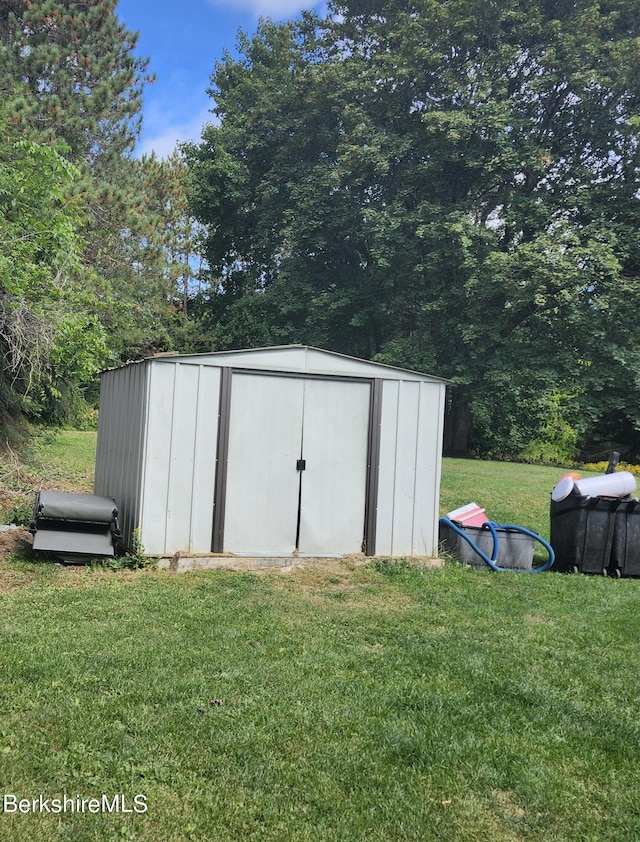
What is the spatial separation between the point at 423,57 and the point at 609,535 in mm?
19959

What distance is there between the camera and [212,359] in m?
6.73

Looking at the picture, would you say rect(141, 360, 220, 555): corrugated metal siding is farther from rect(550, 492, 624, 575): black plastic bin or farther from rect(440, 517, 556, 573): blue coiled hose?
rect(550, 492, 624, 575): black plastic bin

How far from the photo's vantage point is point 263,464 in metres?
6.89

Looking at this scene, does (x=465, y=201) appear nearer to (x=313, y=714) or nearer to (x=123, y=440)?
(x=123, y=440)

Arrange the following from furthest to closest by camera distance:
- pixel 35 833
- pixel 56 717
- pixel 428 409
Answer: pixel 428 409, pixel 56 717, pixel 35 833

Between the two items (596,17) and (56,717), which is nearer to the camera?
(56,717)

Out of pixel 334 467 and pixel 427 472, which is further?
pixel 427 472

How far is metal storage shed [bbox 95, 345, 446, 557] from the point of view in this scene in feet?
21.5

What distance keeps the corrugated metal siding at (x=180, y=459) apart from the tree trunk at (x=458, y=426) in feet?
56.6

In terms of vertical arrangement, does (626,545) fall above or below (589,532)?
below

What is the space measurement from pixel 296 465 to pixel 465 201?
17.2 metres

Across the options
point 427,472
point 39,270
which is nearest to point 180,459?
point 427,472

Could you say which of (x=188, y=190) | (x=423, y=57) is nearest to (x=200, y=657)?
(x=423, y=57)

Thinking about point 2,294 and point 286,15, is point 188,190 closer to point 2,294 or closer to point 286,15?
point 286,15
